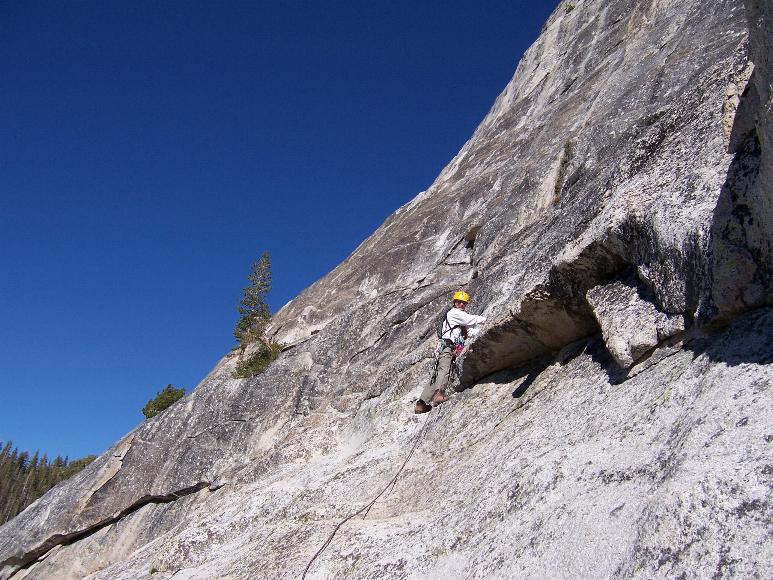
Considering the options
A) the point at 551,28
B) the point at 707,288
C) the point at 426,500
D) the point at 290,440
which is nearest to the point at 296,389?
the point at 290,440

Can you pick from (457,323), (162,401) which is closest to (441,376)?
(457,323)

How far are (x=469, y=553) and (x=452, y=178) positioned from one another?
68.8 ft

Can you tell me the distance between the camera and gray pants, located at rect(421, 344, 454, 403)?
437 inches

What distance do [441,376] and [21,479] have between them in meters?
98.2

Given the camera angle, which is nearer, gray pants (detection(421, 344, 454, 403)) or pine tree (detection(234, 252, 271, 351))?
gray pants (detection(421, 344, 454, 403))

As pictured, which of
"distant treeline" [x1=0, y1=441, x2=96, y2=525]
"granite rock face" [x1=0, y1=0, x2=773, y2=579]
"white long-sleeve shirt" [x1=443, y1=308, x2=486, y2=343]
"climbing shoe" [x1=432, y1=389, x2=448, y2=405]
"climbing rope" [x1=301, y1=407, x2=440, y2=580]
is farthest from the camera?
"distant treeline" [x1=0, y1=441, x2=96, y2=525]

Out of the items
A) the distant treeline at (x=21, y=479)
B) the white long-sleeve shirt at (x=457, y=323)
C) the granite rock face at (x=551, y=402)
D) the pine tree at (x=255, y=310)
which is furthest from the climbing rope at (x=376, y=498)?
the distant treeline at (x=21, y=479)

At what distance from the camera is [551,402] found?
295 inches

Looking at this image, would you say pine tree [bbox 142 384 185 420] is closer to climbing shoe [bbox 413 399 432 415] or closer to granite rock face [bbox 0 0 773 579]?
granite rock face [bbox 0 0 773 579]

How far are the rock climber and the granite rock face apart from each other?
38cm

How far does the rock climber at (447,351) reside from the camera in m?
11.1

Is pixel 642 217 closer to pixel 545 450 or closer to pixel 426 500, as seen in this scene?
pixel 545 450

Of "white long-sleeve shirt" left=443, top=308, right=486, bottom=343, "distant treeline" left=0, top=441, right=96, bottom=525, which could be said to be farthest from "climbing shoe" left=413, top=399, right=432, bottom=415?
"distant treeline" left=0, top=441, right=96, bottom=525

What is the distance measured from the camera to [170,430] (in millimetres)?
19328
